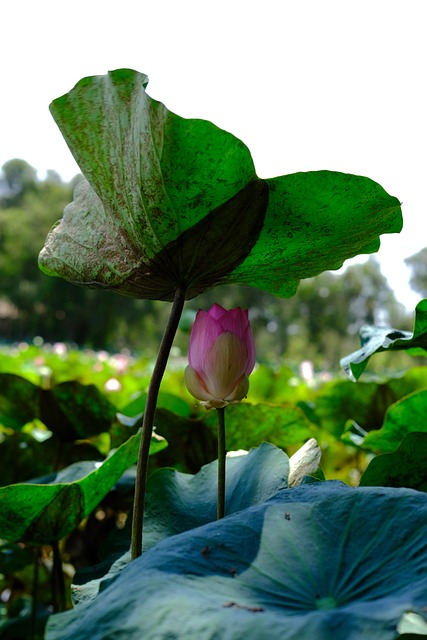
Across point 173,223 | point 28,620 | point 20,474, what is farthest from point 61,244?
point 28,620

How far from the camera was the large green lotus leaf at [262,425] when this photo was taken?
0.83 meters

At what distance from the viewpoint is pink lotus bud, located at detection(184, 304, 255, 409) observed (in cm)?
52

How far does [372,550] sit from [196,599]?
0.38 ft

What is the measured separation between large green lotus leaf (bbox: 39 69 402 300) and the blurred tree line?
88.7ft

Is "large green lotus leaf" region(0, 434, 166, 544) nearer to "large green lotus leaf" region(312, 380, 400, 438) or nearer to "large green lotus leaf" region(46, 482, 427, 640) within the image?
"large green lotus leaf" region(46, 482, 427, 640)

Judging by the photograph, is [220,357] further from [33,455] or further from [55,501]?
[33,455]

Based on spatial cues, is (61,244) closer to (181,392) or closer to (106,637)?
(106,637)

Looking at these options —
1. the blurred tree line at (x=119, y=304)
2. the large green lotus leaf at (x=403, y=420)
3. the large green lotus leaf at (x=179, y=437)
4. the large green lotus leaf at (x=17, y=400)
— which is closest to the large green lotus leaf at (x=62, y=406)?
the large green lotus leaf at (x=17, y=400)

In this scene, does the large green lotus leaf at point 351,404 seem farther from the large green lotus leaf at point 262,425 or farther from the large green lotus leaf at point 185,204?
the large green lotus leaf at point 185,204

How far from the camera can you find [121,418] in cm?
86

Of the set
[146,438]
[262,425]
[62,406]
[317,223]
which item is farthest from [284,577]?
[62,406]

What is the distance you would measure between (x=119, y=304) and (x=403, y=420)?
32.1 meters

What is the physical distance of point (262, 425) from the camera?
2.78 feet

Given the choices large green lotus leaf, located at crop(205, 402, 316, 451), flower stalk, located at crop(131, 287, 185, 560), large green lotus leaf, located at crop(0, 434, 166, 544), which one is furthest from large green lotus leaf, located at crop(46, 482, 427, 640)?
large green lotus leaf, located at crop(205, 402, 316, 451)
